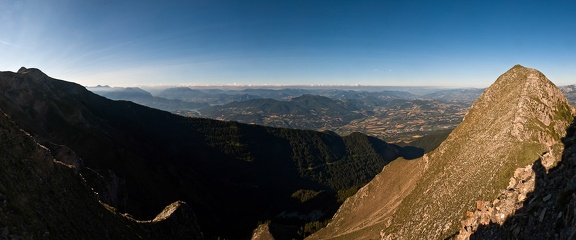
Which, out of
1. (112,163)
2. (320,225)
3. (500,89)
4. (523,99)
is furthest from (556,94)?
(112,163)

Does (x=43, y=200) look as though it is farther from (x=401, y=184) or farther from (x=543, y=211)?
(x=401, y=184)

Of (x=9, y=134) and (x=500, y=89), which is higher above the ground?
(x=500, y=89)

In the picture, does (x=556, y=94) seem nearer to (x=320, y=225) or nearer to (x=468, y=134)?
(x=468, y=134)

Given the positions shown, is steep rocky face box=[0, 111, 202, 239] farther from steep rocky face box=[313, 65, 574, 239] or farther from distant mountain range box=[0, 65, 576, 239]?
steep rocky face box=[313, 65, 574, 239]

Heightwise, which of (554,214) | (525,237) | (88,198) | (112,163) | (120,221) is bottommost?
(112,163)

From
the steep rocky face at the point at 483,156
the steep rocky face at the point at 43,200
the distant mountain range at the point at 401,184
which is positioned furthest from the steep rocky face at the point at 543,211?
the steep rocky face at the point at 43,200

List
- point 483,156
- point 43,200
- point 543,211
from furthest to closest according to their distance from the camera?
point 483,156 → point 43,200 → point 543,211

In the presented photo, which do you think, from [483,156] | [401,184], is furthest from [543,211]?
[401,184]
